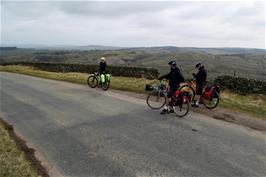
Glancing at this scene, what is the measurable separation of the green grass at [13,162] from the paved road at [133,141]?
0.54 m

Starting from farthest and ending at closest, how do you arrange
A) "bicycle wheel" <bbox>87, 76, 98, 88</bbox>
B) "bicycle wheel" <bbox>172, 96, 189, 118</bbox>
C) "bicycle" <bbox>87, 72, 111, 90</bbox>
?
1. "bicycle wheel" <bbox>87, 76, 98, 88</bbox>
2. "bicycle" <bbox>87, 72, 111, 90</bbox>
3. "bicycle wheel" <bbox>172, 96, 189, 118</bbox>

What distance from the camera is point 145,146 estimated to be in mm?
6773

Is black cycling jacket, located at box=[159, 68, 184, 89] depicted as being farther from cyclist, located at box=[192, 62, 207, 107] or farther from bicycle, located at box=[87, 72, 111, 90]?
bicycle, located at box=[87, 72, 111, 90]

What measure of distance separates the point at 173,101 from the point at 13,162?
6300 mm


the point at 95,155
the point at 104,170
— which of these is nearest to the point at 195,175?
the point at 104,170

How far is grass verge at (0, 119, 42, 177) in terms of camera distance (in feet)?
17.4

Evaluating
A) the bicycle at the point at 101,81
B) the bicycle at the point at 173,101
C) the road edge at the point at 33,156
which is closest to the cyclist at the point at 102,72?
the bicycle at the point at 101,81

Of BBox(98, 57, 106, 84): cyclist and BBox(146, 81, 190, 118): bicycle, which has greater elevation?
BBox(98, 57, 106, 84): cyclist

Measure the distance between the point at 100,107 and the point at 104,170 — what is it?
576 cm

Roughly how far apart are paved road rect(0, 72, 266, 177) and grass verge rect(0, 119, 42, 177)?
511mm

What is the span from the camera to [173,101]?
33.0 ft

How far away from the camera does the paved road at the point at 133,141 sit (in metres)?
5.64

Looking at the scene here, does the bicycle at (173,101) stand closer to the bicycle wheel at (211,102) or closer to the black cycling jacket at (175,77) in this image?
the black cycling jacket at (175,77)

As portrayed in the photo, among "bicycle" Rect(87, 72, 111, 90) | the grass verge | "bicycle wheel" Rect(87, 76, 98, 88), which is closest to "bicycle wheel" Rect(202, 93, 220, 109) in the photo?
"bicycle" Rect(87, 72, 111, 90)
